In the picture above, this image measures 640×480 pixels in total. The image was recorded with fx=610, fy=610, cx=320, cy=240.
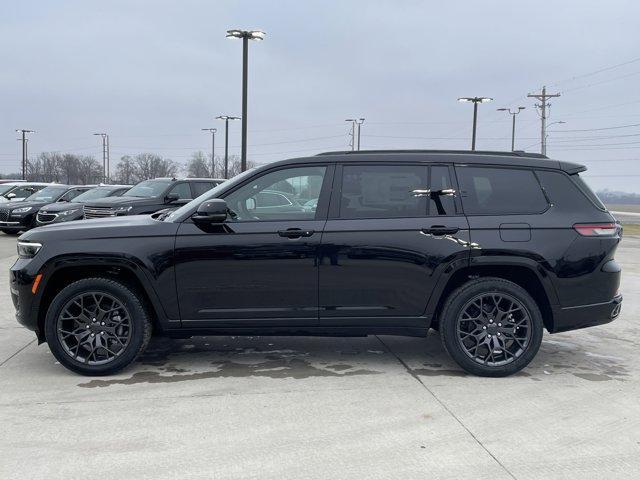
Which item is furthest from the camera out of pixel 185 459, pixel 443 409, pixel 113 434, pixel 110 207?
pixel 110 207

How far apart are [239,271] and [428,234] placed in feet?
5.06

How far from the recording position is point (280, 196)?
16.9ft

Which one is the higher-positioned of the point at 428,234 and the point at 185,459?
the point at 428,234

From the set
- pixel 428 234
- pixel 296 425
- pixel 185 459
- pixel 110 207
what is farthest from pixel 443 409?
pixel 110 207

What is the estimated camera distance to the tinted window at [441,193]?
5.00 metres

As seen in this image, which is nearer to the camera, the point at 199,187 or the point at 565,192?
the point at 565,192

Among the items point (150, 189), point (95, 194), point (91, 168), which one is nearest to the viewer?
point (150, 189)

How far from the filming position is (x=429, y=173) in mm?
5055

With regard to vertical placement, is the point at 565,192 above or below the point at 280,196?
above

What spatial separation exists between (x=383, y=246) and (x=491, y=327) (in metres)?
1.13

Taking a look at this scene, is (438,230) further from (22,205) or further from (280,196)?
(22,205)

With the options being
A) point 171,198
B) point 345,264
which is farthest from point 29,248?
point 171,198

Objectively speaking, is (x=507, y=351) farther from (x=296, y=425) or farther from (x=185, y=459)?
(x=185, y=459)

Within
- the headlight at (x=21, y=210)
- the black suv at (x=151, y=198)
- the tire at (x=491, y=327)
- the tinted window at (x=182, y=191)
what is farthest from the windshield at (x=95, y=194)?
the tire at (x=491, y=327)
